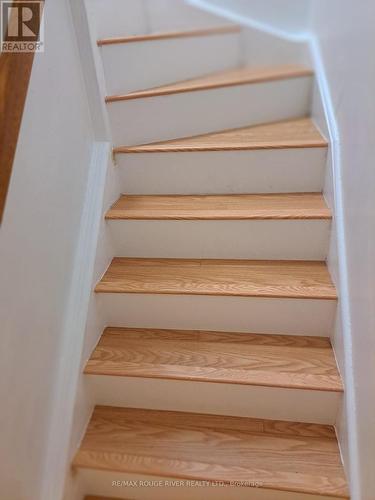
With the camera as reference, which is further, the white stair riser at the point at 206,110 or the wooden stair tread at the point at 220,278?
the white stair riser at the point at 206,110

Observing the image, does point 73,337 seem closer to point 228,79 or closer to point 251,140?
point 251,140

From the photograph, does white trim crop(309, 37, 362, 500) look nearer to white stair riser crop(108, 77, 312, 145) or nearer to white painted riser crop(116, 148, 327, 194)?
white painted riser crop(116, 148, 327, 194)

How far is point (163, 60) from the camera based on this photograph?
166 cm

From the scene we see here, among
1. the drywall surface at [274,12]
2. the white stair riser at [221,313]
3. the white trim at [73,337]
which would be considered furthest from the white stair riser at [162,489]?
the drywall surface at [274,12]

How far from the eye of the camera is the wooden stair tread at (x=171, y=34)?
141 cm

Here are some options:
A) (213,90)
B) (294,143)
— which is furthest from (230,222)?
(213,90)

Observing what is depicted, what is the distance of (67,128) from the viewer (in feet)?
3.77

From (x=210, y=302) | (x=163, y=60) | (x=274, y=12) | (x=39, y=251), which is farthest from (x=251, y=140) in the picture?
(x=274, y=12)

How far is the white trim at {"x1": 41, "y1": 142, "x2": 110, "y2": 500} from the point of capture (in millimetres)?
1068

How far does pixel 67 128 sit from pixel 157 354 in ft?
2.63

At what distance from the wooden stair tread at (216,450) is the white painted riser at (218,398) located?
0.10 feet

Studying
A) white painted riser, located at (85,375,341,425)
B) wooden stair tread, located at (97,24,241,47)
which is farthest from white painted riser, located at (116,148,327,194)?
white painted riser, located at (85,375,341,425)

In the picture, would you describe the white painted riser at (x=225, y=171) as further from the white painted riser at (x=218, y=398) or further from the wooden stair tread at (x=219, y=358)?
the white painted riser at (x=218, y=398)

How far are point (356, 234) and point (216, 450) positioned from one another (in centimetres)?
79
